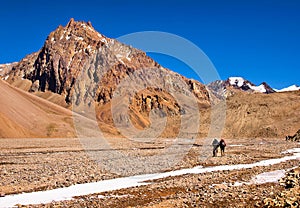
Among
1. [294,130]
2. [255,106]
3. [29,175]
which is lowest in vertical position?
[29,175]

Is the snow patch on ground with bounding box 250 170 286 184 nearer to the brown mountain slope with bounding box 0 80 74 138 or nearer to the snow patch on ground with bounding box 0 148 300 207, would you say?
the snow patch on ground with bounding box 0 148 300 207

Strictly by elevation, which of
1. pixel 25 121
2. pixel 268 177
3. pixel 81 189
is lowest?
pixel 81 189

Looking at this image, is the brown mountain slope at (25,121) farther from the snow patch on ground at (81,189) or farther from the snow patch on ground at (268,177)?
the snow patch on ground at (268,177)

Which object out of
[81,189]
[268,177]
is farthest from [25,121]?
[268,177]

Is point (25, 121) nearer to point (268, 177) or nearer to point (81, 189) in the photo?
point (81, 189)

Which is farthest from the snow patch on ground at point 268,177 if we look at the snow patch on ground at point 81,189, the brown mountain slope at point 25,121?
the brown mountain slope at point 25,121

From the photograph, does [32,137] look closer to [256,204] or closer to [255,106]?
[255,106]

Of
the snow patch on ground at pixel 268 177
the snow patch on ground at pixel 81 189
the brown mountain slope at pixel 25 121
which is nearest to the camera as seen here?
the snow patch on ground at pixel 81 189

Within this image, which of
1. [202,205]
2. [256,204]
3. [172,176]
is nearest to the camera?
[256,204]

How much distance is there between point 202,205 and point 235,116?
384 feet

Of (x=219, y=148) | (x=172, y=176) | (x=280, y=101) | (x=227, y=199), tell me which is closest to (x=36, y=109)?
(x=280, y=101)

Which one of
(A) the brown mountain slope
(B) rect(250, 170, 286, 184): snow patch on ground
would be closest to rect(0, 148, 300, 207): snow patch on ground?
(B) rect(250, 170, 286, 184): snow patch on ground

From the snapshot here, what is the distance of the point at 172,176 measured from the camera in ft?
98.0

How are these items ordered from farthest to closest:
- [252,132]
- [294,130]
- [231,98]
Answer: [231,98], [252,132], [294,130]
